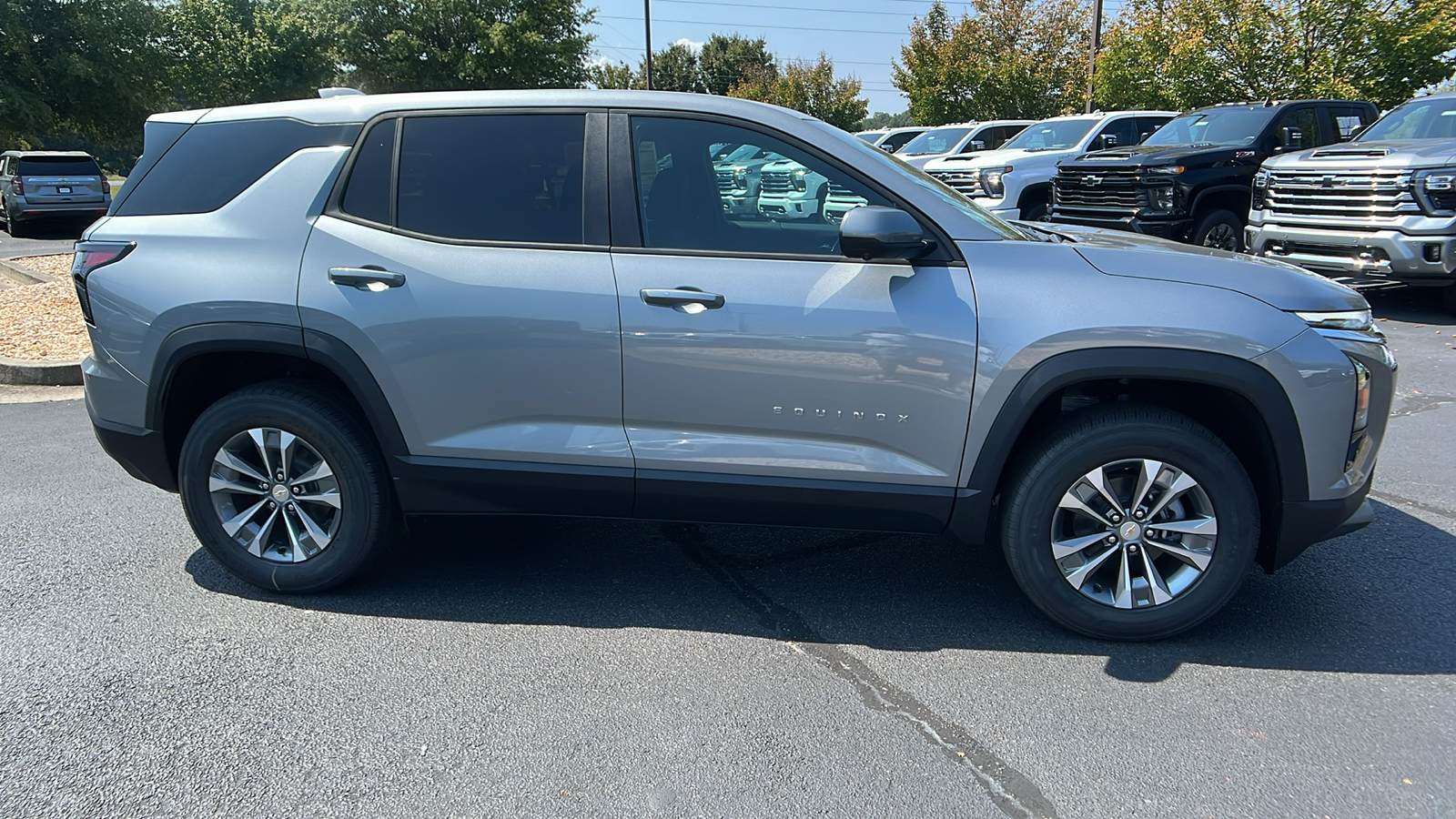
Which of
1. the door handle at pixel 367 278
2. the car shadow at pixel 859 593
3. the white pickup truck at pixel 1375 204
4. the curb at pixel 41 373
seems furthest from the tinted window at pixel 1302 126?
the curb at pixel 41 373

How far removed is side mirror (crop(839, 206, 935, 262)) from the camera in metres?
3.10

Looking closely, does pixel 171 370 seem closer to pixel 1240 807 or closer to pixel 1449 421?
pixel 1240 807

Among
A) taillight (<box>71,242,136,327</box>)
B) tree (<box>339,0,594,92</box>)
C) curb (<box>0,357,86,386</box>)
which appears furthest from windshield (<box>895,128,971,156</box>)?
tree (<box>339,0,594,92</box>)

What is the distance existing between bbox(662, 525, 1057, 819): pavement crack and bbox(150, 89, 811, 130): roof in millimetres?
1756

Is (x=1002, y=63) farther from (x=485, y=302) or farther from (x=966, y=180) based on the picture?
(x=485, y=302)

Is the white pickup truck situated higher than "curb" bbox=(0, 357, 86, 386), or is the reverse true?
the white pickup truck

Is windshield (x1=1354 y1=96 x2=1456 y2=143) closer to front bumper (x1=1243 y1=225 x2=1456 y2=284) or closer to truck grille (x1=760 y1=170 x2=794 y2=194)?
front bumper (x1=1243 y1=225 x2=1456 y2=284)

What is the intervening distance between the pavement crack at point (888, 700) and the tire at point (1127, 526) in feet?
2.15

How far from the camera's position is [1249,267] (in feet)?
10.8

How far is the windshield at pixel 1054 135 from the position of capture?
14.6 meters

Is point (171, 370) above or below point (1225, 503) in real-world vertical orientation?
above

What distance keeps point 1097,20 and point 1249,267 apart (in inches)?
979

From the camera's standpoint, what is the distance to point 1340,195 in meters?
9.05

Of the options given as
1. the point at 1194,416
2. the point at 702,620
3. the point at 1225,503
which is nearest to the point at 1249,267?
the point at 1194,416
